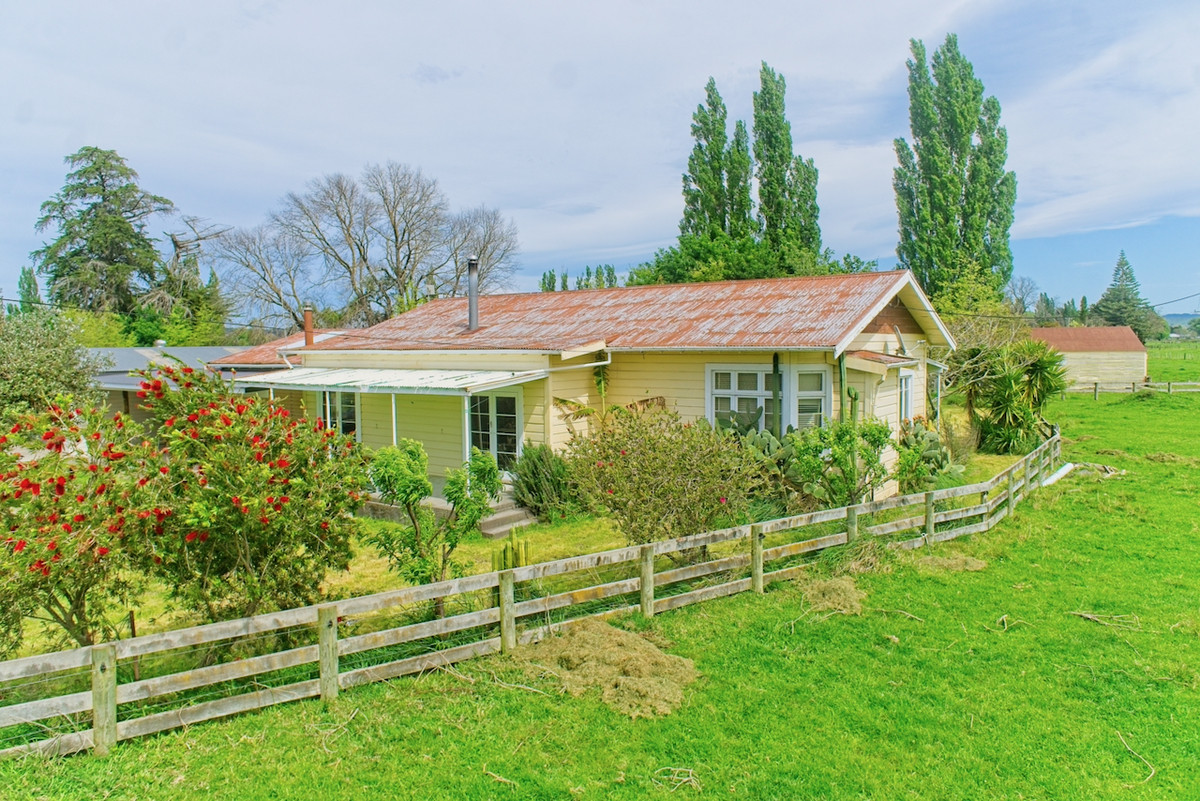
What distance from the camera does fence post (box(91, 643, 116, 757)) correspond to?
4383 mm

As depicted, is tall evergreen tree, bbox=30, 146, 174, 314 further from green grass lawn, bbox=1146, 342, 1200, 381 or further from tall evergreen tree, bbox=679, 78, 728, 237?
green grass lawn, bbox=1146, 342, 1200, 381

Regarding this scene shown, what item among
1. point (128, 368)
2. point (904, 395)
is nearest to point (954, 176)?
point (904, 395)

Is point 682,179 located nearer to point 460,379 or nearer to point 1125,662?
point 460,379

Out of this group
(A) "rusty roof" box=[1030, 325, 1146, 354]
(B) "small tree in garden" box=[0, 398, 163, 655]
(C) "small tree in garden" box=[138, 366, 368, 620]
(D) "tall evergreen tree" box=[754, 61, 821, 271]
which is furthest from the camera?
(A) "rusty roof" box=[1030, 325, 1146, 354]

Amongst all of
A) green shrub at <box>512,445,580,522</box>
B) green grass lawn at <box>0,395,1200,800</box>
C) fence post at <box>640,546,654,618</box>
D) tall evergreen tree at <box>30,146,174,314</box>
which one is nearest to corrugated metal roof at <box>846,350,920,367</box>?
green shrub at <box>512,445,580,522</box>

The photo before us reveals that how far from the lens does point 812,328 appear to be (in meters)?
11.9

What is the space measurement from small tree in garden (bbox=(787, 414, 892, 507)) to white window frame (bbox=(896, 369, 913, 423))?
5272mm

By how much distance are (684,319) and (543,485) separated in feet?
15.0

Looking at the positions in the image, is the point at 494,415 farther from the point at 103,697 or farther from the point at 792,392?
the point at 103,697

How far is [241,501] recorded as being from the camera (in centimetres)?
493

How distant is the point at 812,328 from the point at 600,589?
7016 mm

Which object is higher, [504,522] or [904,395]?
[904,395]

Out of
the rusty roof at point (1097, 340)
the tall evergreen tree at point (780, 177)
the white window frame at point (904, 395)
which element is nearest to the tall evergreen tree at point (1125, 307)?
the rusty roof at point (1097, 340)

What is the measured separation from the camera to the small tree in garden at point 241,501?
5.11 meters
